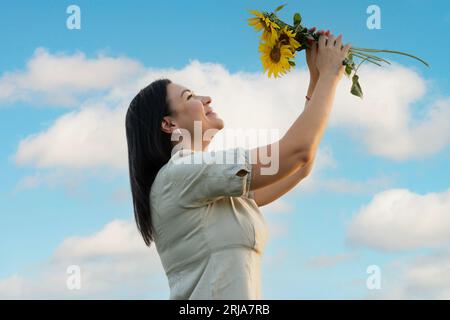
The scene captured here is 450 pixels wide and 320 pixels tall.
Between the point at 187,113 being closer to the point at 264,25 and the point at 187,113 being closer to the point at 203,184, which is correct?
the point at 203,184

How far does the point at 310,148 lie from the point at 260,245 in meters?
0.47

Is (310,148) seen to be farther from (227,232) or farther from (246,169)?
(227,232)

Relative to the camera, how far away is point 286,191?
10.7 feet

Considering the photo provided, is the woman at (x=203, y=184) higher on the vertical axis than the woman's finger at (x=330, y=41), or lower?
lower

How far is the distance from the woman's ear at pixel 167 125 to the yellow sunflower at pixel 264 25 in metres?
0.68

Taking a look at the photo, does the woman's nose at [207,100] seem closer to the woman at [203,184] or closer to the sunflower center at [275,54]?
the woman at [203,184]

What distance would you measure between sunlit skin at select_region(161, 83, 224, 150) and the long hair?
3cm

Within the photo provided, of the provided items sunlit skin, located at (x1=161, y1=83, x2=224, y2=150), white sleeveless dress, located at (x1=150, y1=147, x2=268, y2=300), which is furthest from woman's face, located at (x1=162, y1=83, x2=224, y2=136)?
white sleeveless dress, located at (x1=150, y1=147, x2=268, y2=300)

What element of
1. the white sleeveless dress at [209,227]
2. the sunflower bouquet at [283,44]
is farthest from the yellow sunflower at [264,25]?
the white sleeveless dress at [209,227]

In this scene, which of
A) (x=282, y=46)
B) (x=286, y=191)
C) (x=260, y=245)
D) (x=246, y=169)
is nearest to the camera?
(x=246, y=169)

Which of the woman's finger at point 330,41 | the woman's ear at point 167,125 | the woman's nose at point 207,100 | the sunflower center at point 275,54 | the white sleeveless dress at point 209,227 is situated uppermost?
the sunflower center at point 275,54

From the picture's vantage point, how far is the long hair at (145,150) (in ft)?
8.91

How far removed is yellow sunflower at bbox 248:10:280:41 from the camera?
298 centimetres
